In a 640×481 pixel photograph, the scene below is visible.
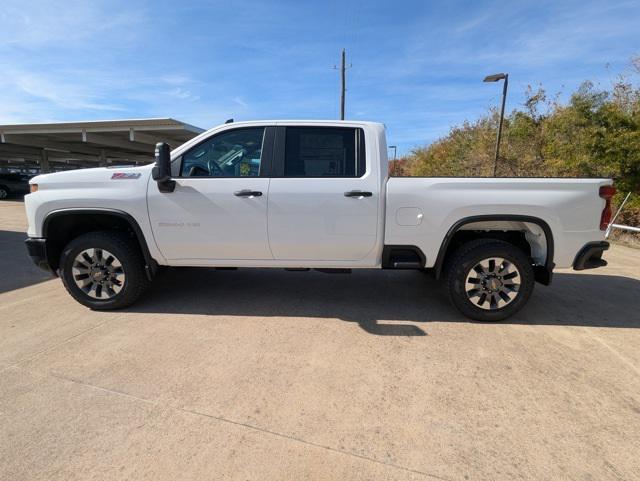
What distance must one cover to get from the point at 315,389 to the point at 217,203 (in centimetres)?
200

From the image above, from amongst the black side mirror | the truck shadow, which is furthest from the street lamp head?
the black side mirror

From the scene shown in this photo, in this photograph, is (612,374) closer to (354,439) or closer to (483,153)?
(354,439)

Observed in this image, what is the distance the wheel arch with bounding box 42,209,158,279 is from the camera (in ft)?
11.5

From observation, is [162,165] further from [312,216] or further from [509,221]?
[509,221]

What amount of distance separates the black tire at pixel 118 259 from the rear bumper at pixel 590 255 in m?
4.49

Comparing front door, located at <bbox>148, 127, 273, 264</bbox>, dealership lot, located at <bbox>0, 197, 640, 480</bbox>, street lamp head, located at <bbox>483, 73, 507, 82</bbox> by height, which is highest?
street lamp head, located at <bbox>483, 73, 507, 82</bbox>

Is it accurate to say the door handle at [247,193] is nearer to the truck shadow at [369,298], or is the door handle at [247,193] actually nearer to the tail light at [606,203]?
the truck shadow at [369,298]

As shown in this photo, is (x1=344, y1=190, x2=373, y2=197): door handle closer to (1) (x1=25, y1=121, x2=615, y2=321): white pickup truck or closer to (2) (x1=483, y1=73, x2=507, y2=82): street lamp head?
(1) (x1=25, y1=121, x2=615, y2=321): white pickup truck

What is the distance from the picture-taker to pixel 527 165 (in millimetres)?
13969

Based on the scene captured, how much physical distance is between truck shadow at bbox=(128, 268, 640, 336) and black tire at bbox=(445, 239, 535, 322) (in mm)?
197

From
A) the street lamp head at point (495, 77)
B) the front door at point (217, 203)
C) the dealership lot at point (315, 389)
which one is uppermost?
the street lamp head at point (495, 77)

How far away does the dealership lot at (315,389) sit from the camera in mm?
1844

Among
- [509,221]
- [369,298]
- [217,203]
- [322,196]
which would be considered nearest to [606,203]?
[509,221]

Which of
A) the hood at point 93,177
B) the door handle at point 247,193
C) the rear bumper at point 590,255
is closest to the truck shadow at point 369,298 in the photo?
the rear bumper at point 590,255
